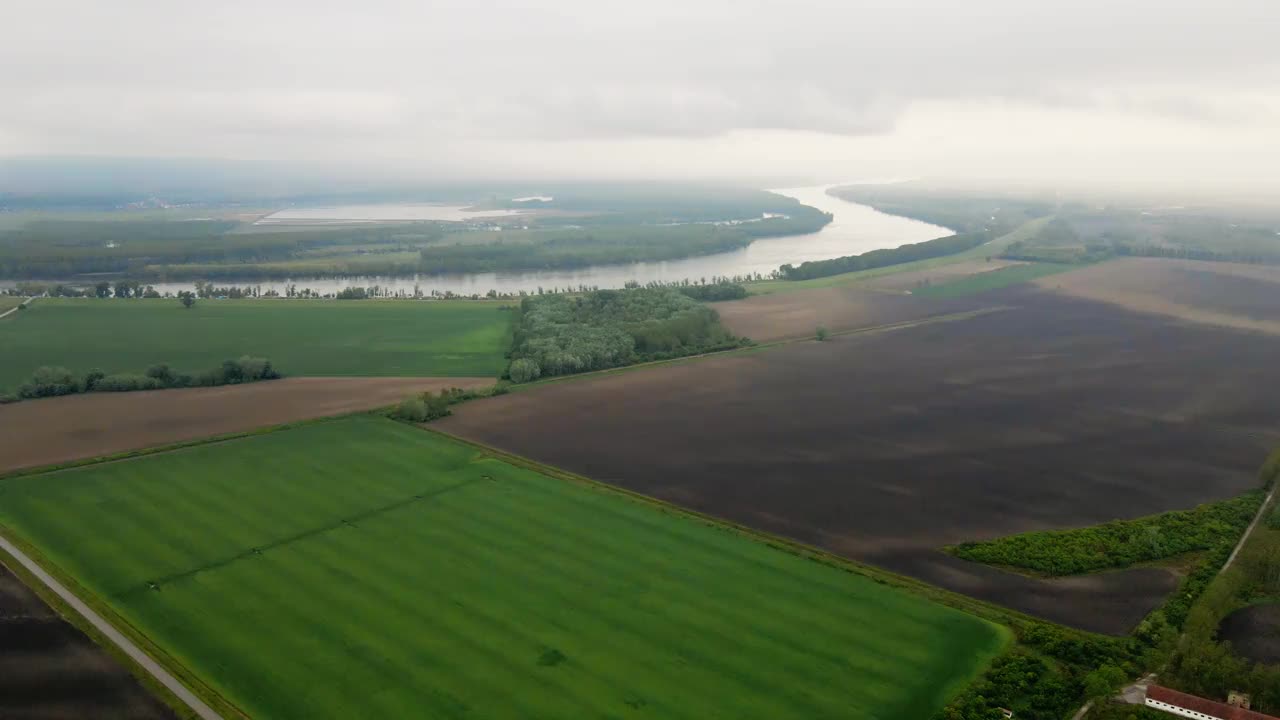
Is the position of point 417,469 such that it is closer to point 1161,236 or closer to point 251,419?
point 251,419

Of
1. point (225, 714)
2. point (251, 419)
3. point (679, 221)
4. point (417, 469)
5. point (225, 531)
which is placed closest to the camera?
point (225, 714)

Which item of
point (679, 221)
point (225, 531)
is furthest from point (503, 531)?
point (679, 221)

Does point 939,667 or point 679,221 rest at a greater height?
point 679,221

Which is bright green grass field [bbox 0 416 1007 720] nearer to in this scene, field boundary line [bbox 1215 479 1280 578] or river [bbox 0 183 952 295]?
field boundary line [bbox 1215 479 1280 578]

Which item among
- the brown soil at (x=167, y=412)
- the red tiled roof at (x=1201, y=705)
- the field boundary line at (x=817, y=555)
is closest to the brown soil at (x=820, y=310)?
the brown soil at (x=167, y=412)

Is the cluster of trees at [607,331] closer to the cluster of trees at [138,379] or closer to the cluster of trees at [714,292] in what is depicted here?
the cluster of trees at [714,292]

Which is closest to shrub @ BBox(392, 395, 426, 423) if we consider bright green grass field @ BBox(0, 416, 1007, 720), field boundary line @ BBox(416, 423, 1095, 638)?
field boundary line @ BBox(416, 423, 1095, 638)
